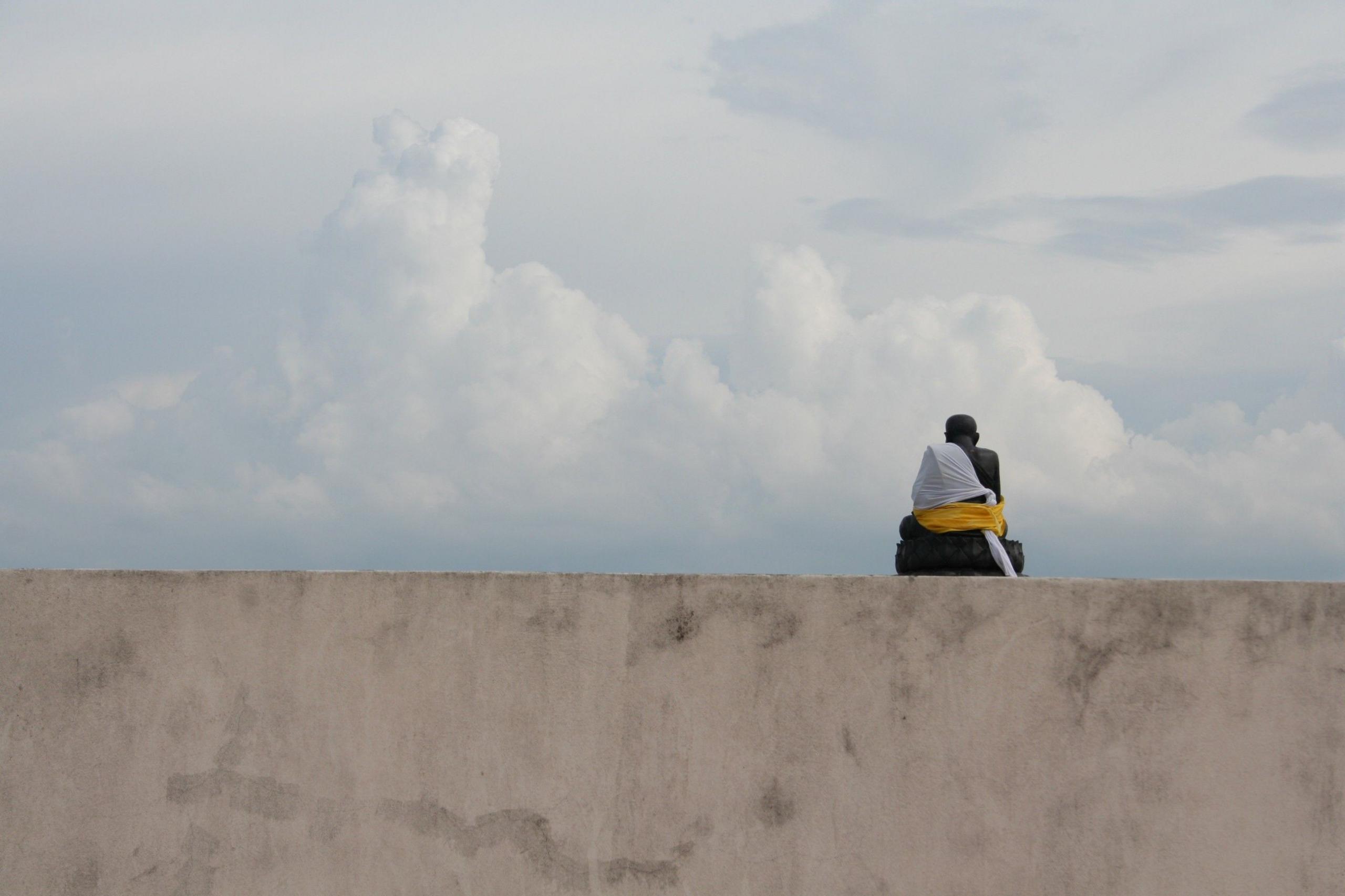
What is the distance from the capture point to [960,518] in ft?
17.7

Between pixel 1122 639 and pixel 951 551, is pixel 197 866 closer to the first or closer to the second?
pixel 1122 639

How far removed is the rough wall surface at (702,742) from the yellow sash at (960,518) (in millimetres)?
2229

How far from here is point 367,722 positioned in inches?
130

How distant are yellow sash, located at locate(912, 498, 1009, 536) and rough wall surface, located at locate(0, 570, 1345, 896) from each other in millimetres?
2229

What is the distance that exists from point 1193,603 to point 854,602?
872 millimetres

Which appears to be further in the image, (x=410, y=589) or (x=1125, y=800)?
(x=410, y=589)

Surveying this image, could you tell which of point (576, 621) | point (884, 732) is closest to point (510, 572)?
point (576, 621)

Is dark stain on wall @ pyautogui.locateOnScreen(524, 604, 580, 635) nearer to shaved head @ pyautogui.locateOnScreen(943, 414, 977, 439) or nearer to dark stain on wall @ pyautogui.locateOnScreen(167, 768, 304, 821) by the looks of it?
dark stain on wall @ pyautogui.locateOnScreen(167, 768, 304, 821)

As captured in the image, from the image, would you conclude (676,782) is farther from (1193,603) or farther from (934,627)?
(1193,603)

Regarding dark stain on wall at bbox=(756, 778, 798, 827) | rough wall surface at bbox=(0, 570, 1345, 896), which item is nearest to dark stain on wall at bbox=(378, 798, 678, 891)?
rough wall surface at bbox=(0, 570, 1345, 896)

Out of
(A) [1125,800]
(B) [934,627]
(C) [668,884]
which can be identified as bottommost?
(C) [668,884]

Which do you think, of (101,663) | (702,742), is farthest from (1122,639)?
(101,663)

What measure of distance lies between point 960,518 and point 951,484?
0.52 ft

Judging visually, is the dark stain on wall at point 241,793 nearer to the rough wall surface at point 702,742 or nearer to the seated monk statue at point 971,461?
the rough wall surface at point 702,742
